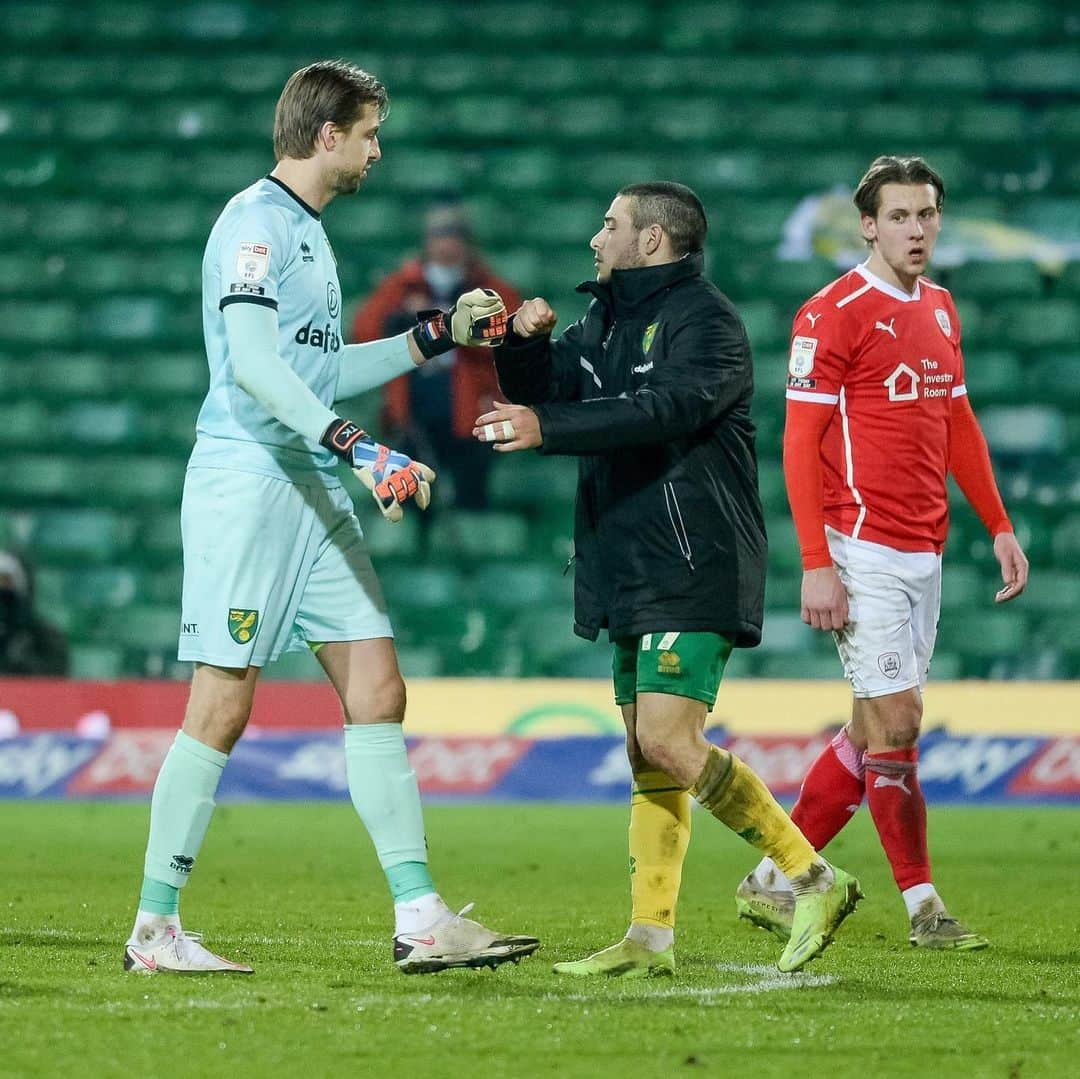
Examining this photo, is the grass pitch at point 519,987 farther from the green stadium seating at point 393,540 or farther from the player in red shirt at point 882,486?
the green stadium seating at point 393,540

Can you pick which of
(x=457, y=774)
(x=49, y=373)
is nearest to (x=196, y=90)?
(x=49, y=373)

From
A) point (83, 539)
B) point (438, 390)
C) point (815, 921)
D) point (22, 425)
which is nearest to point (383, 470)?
point (815, 921)

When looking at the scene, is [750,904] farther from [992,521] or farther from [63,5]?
[63,5]

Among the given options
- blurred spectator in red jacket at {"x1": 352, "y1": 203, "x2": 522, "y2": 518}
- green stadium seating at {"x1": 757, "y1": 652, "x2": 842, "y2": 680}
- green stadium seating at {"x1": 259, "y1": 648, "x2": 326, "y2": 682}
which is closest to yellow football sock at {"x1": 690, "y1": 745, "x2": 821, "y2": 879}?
green stadium seating at {"x1": 757, "y1": 652, "x2": 842, "y2": 680}

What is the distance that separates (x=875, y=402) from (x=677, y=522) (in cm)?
106

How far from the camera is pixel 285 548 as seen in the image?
4.47m

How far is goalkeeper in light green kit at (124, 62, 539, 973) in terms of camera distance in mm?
4344

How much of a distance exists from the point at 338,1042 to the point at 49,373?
375 inches

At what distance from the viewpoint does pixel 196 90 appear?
1356cm

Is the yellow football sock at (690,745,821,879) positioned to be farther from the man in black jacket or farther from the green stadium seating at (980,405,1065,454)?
the green stadium seating at (980,405,1065,454)

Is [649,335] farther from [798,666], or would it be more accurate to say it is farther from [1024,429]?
[1024,429]

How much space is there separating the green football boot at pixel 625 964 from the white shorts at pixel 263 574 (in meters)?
0.90

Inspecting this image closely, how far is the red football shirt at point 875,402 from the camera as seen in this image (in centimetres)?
530

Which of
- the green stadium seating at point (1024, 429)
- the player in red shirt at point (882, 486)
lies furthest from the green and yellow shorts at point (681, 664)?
the green stadium seating at point (1024, 429)
